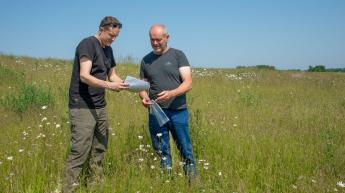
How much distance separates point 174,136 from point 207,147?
89 cm

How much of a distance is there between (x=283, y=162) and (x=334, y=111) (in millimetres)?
4441

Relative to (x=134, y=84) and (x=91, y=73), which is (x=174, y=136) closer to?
(x=134, y=84)

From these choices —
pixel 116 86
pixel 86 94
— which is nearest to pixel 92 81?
pixel 116 86

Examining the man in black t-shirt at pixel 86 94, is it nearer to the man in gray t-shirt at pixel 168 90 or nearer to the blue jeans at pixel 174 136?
the man in gray t-shirt at pixel 168 90

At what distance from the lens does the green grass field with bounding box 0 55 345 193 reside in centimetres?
389

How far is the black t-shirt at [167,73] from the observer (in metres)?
4.26

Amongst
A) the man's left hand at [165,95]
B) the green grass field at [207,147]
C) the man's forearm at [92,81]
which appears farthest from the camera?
the man's left hand at [165,95]

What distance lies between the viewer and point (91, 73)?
3906 millimetres

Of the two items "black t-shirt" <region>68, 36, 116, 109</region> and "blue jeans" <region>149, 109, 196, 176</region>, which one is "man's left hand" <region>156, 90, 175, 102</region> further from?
"black t-shirt" <region>68, 36, 116, 109</region>

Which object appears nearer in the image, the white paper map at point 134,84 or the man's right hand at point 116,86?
the man's right hand at point 116,86

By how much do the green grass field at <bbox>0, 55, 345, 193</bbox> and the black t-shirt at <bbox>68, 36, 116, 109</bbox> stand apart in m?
0.81

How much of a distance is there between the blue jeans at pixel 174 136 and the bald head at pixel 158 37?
736 millimetres

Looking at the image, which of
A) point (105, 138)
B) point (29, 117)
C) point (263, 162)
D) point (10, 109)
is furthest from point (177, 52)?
point (10, 109)

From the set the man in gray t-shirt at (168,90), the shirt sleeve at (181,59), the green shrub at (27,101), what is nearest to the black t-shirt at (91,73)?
the man in gray t-shirt at (168,90)
